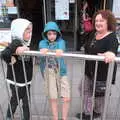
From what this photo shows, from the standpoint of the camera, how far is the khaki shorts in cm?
315

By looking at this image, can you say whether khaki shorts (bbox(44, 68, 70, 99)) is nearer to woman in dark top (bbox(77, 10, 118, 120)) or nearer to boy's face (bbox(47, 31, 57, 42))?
woman in dark top (bbox(77, 10, 118, 120))

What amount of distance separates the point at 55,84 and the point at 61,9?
3.61 m

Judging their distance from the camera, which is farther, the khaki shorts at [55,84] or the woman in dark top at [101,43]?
the woman in dark top at [101,43]

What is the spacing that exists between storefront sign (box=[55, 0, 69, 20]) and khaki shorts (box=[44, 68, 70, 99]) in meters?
3.38

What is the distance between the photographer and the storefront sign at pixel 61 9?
6562 millimetres

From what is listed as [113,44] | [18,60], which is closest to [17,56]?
[18,60]

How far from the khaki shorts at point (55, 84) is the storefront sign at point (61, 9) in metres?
3.38

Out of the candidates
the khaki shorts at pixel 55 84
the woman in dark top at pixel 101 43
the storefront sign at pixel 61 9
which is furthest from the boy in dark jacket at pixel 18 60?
the storefront sign at pixel 61 9

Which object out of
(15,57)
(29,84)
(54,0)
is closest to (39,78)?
(29,84)

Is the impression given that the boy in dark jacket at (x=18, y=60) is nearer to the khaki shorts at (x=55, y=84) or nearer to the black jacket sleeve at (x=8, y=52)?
the black jacket sleeve at (x=8, y=52)

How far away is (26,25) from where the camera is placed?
130 inches

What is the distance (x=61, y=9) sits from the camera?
260 inches

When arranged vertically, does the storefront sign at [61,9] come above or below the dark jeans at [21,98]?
above

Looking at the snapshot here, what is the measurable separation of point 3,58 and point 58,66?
0.55 meters
